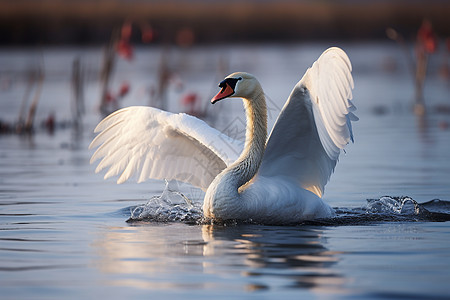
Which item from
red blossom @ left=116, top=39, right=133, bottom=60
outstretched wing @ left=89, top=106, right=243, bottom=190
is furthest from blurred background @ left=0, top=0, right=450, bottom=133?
outstretched wing @ left=89, top=106, right=243, bottom=190

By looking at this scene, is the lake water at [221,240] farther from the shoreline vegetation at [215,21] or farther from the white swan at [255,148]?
the shoreline vegetation at [215,21]

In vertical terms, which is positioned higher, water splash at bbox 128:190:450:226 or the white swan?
the white swan

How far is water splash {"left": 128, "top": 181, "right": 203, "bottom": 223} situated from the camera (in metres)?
9.55

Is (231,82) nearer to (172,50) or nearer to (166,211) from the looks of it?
(166,211)

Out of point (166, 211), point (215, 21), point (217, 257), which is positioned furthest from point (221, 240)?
point (215, 21)

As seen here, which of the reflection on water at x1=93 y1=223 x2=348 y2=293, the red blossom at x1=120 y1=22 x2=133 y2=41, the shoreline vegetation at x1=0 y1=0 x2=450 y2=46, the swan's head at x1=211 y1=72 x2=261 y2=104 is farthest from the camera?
the shoreline vegetation at x1=0 y1=0 x2=450 y2=46

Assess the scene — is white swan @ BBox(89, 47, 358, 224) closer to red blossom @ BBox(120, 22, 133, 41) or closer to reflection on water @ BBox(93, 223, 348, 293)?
reflection on water @ BBox(93, 223, 348, 293)

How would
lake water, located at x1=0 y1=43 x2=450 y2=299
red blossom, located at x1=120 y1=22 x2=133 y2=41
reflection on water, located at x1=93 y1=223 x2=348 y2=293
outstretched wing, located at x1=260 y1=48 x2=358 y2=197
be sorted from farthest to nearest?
1. red blossom, located at x1=120 y1=22 x2=133 y2=41
2. outstretched wing, located at x1=260 y1=48 x2=358 y2=197
3. reflection on water, located at x1=93 y1=223 x2=348 y2=293
4. lake water, located at x1=0 y1=43 x2=450 y2=299

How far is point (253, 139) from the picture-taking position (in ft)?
31.2

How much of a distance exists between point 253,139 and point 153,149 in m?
1.24

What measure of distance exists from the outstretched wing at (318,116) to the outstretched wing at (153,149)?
74cm

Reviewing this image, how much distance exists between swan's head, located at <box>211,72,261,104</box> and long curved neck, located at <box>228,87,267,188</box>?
0.32 ft

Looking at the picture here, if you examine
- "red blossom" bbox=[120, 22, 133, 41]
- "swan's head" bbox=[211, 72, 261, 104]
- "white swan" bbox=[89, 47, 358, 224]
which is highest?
"red blossom" bbox=[120, 22, 133, 41]

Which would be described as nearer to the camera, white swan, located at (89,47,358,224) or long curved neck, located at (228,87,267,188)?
white swan, located at (89,47,358,224)
